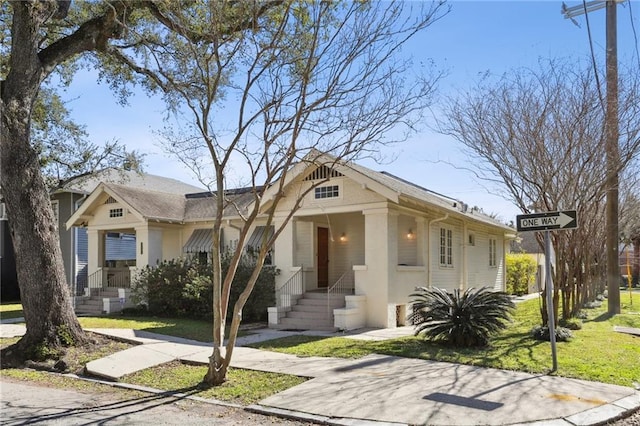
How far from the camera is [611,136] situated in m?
12.5

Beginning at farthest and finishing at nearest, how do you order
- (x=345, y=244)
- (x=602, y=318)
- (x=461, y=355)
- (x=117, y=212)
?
(x=117, y=212) → (x=345, y=244) → (x=602, y=318) → (x=461, y=355)

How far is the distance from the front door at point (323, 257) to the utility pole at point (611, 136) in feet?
28.3

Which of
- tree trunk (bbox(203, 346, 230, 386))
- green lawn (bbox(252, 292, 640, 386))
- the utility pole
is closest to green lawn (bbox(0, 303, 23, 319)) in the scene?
green lawn (bbox(252, 292, 640, 386))

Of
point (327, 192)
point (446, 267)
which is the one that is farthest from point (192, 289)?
point (446, 267)

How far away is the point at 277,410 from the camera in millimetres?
6598

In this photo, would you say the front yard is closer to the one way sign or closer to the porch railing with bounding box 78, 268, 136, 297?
the one way sign

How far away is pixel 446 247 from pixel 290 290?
19.3 feet

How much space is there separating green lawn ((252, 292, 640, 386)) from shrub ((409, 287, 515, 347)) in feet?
0.93

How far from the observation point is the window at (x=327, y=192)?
51.7ft

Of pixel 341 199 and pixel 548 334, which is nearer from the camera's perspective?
pixel 548 334

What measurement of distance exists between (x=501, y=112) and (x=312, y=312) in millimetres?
7376

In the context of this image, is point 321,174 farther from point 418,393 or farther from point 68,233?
point 68,233

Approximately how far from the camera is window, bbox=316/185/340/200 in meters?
15.7

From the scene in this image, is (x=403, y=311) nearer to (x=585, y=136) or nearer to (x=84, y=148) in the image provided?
(x=585, y=136)
